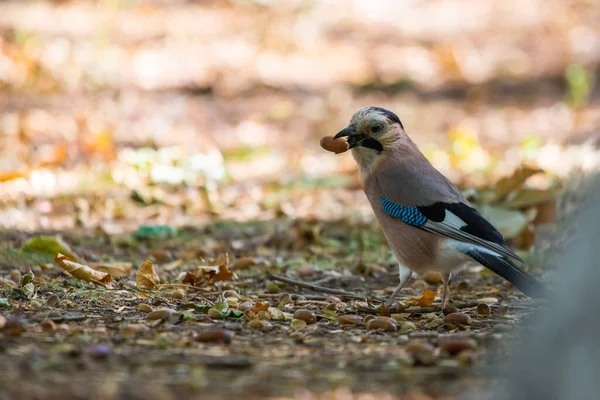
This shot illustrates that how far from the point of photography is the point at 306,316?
378 centimetres

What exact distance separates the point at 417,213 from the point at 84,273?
1531 mm

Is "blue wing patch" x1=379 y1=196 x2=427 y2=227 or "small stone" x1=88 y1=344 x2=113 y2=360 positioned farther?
"blue wing patch" x1=379 y1=196 x2=427 y2=227

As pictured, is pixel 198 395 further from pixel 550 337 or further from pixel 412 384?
pixel 550 337

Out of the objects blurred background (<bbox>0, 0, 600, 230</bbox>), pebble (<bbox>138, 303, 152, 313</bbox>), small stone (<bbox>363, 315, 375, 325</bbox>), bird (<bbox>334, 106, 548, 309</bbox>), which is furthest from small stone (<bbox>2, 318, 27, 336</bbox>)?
blurred background (<bbox>0, 0, 600, 230</bbox>)

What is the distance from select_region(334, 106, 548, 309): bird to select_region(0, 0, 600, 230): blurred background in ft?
5.82

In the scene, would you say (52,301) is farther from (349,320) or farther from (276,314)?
(349,320)

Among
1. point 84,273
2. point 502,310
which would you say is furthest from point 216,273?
point 502,310

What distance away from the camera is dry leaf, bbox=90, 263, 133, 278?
4.55 metres

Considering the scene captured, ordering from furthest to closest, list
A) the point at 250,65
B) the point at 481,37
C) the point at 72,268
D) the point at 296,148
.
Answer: the point at 481,37, the point at 250,65, the point at 296,148, the point at 72,268

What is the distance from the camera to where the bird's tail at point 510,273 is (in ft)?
12.5

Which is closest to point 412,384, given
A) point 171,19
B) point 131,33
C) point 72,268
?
point 72,268

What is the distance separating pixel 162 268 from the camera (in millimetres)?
4945

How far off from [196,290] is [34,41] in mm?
6334

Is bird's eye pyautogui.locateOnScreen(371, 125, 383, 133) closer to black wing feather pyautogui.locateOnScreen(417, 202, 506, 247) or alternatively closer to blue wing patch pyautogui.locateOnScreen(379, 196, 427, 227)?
blue wing patch pyautogui.locateOnScreen(379, 196, 427, 227)
